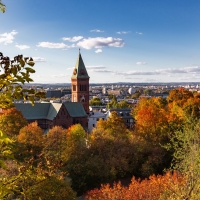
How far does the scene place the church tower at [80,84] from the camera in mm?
69312

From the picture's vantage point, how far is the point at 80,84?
2746 inches

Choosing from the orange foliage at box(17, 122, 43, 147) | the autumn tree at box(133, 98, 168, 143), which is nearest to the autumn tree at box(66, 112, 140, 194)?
the autumn tree at box(133, 98, 168, 143)

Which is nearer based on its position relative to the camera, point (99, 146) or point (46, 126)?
point (99, 146)

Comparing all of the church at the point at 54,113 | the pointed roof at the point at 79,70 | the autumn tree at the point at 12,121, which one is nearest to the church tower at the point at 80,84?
the pointed roof at the point at 79,70

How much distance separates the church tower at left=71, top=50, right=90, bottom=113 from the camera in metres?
69.3

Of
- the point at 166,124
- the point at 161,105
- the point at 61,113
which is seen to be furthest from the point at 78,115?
the point at 166,124

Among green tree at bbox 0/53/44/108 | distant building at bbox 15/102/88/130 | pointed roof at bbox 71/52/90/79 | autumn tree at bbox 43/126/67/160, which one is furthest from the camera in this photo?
pointed roof at bbox 71/52/90/79

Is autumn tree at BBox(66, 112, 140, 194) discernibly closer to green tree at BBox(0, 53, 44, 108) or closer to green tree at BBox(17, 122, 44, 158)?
green tree at BBox(17, 122, 44, 158)

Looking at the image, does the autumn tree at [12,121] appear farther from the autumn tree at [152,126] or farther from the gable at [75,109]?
the autumn tree at [152,126]

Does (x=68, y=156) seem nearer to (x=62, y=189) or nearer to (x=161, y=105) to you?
(x=62, y=189)

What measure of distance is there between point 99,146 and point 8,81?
1149 inches

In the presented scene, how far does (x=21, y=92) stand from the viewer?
5270 mm

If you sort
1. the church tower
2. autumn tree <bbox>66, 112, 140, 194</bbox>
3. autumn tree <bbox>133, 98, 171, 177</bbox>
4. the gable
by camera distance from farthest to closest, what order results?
the church tower → the gable → autumn tree <bbox>133, 98, 171, 177</bbox> → autumn tree <bbox>66, 112, 140, 194</bbox>

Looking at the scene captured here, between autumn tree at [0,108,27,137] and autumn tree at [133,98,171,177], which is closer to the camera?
autumn tree at [133,98,171,177]
